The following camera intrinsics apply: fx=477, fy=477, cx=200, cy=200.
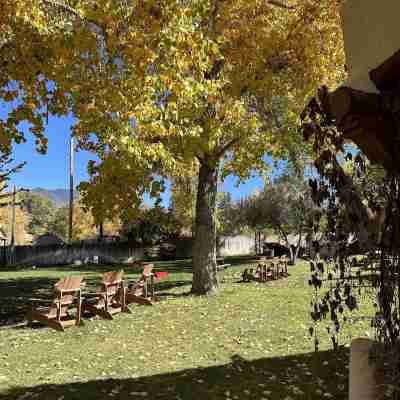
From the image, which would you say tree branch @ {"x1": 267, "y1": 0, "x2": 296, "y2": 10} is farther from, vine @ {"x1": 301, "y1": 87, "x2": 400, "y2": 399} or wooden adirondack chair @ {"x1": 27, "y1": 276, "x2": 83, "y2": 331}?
vine @ {"x1": 301, "y1": 87, "x2": 400, "y2": 399}

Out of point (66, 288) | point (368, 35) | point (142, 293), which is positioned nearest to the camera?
point (368, 35)

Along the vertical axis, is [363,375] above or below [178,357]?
above

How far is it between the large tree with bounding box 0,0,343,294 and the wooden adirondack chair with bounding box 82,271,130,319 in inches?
114

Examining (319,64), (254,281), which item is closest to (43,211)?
(254,281)

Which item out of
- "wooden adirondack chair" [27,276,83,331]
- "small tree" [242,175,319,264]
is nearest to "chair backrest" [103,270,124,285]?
"wooden adirondack chair" [27,276,83,331]

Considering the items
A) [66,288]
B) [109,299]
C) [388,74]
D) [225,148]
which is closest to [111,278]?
[109,299]

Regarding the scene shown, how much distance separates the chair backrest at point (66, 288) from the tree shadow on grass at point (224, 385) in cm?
416

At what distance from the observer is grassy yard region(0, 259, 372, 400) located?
6055 mm

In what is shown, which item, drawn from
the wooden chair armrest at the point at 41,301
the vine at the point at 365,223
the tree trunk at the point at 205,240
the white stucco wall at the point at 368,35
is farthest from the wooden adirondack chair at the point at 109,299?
the white stucco wall at the point at 368,35

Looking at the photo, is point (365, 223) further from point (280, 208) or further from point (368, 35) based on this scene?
point (280, 208)

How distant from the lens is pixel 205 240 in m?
15.0

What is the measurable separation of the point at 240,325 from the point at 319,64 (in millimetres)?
6967

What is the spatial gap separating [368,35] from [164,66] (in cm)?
401

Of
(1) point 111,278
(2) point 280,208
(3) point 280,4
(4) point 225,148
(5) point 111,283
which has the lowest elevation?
(5) point 111,283
